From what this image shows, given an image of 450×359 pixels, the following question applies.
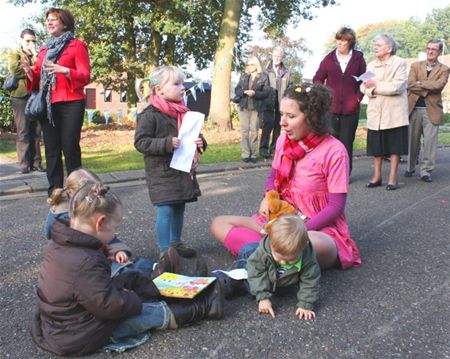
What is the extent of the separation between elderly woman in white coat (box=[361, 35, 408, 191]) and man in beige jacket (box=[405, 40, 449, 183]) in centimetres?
63

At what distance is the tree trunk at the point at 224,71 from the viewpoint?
594 inches

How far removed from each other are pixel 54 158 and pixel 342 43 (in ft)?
13.1

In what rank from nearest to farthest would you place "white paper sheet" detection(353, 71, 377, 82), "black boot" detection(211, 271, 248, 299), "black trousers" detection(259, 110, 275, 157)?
"black boot" detection(211, 271, 248, 299), "white paper sheet" detection(353, 71, 377, 82), "black trousers" detection(259, 110, 275, 157)

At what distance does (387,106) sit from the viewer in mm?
6645

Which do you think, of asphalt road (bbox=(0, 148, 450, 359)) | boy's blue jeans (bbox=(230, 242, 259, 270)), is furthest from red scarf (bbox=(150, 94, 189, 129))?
asphalt road (bbox=(0, 148, 450, 359))

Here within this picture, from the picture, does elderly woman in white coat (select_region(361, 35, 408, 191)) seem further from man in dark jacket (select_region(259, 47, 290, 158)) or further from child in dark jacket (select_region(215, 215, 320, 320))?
child in dark jacket (select_region(215, 215, 320, 320))

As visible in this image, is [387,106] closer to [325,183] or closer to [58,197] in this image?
[325,183]

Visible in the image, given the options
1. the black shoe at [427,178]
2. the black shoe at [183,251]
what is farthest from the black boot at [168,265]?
the black shoe at [427,178]

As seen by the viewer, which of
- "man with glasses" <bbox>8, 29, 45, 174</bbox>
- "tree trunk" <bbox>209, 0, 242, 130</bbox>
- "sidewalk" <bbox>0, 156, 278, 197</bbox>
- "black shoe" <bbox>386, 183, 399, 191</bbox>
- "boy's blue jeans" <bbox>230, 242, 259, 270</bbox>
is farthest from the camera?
"tree trunk" <bbox>209, 0, 242, 130</bbox>

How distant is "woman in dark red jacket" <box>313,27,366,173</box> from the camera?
21.8 ft

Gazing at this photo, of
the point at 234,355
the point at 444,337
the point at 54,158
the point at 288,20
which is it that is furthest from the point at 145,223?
the point at 288,20

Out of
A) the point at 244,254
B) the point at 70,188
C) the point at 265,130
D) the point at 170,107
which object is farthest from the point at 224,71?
the point at 70,188

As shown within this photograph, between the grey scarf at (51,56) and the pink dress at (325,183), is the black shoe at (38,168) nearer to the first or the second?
the grey scarf at (51,56)

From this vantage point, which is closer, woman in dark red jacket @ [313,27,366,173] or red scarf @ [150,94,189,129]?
red scarf @ [150,94,189,129]
